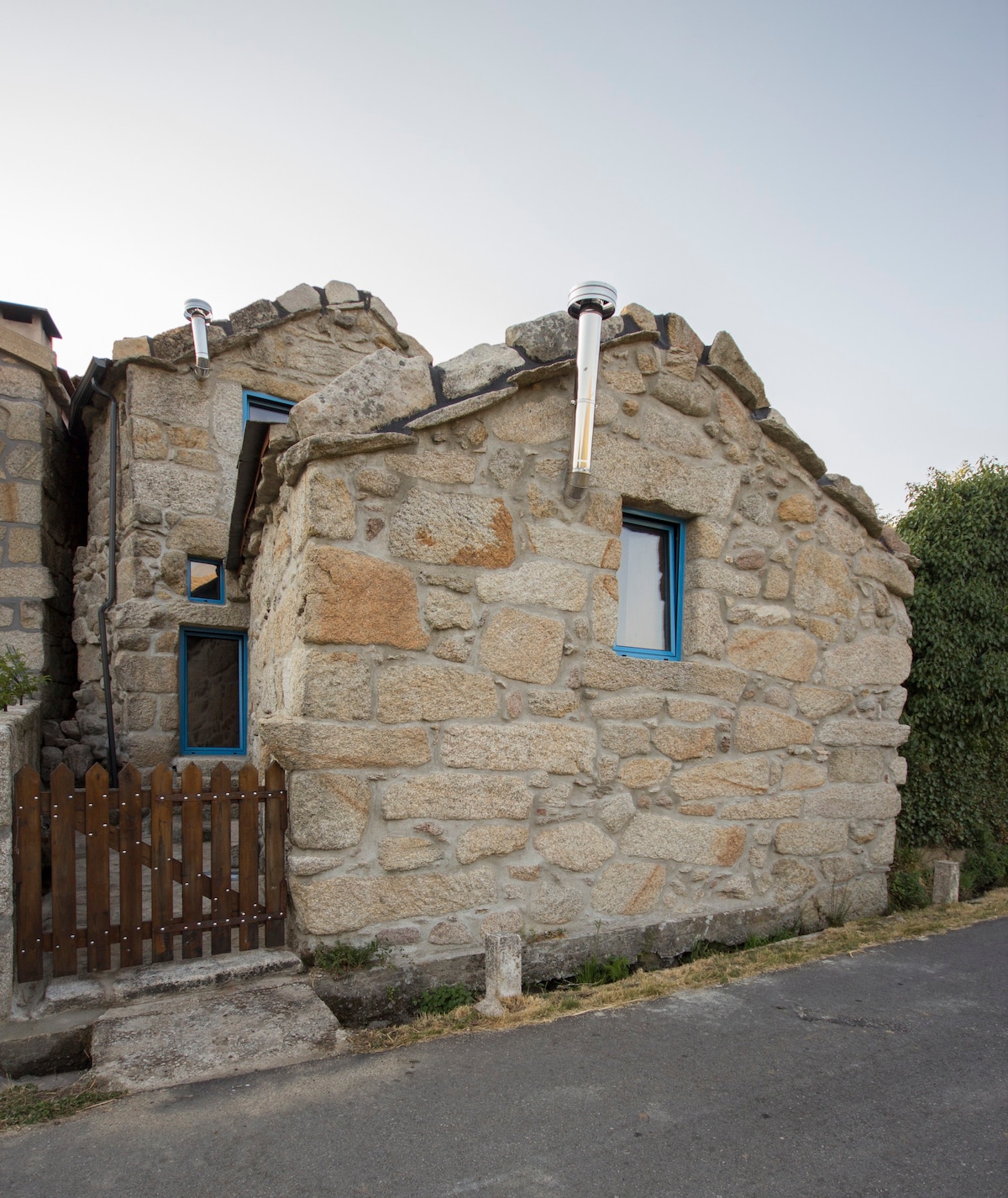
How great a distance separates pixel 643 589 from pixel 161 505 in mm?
4133

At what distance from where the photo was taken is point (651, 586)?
4.75 metres

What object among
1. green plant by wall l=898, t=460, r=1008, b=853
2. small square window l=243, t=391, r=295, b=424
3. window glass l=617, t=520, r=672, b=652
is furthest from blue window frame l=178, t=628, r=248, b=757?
green plant by wall l=898, t=460, r=1008, b=853

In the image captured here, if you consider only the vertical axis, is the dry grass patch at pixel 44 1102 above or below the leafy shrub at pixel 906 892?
above

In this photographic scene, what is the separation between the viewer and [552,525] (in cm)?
416

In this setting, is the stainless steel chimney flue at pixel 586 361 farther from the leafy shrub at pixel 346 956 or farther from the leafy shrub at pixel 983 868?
the leafy shrub at pixel 983 868

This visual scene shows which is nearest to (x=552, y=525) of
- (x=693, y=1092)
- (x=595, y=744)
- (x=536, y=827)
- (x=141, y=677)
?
(x=595, y=744)

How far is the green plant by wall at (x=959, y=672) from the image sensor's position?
238 inches

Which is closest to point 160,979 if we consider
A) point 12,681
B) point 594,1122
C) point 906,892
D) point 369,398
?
point 594,1122

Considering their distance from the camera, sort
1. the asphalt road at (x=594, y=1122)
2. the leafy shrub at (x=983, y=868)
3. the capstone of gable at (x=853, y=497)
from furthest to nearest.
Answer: the leafy shrub at (x=983, y=868) → the capstone of gable at (x=853, y=497) → the asphalt road at (x=594, y=1122)

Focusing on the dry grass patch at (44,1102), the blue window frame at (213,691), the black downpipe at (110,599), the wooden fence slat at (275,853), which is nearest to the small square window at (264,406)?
the black downpipe at (110,599)

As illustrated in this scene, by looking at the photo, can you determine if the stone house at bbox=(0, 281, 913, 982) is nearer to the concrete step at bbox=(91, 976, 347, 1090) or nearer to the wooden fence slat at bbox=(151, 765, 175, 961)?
the concrete step at bbox=(91, 976, 347, 1090)

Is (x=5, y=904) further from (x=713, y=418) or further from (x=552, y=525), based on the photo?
(x=713, y=418)

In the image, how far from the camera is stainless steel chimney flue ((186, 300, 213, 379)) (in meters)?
6.48

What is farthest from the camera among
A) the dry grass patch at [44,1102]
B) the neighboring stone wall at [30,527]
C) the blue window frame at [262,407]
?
the blue window frame at [262,407]
